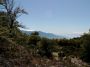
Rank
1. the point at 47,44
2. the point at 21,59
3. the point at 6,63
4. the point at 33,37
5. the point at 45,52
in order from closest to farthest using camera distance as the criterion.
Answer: the point at 6,63
the point at 21,59
the point at 45,52
the point at 47,44
the point at 33,37

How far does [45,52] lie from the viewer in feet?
79.5

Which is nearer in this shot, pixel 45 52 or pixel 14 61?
pixel 14 61

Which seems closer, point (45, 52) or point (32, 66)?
point (32, 66)

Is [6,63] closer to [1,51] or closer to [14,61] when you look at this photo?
[14,61]

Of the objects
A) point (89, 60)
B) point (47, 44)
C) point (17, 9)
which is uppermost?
point (17, 9)

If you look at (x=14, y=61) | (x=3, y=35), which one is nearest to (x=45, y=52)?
(x=3, y=35)

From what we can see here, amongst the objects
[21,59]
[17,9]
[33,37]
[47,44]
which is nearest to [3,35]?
[21,59]

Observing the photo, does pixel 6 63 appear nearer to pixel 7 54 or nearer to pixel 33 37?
pixel 7 54

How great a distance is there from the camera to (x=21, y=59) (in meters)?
10.1

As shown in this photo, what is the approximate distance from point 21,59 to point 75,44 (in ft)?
100

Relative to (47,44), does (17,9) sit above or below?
above

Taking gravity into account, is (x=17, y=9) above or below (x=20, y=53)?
above

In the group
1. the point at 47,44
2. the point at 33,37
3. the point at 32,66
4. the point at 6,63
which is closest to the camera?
the point at 6,63

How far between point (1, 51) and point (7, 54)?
371 mm
